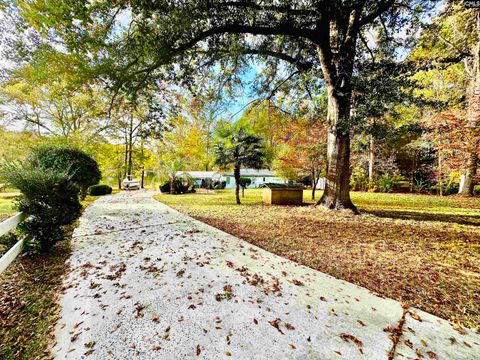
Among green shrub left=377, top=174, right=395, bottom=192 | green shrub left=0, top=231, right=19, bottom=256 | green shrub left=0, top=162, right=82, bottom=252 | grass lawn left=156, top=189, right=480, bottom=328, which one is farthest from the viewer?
green shrub left=377, top=174, right=395, bottom=192

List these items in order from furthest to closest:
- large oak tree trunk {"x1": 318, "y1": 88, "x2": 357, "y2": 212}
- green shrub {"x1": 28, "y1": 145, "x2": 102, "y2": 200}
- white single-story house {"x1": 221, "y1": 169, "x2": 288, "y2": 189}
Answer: white single-story house {"x1": 221, "y1": 169, "x2": 288, "y2": 189} → green shrub {"x1": 28, "y1": 145, "x2": 102, "y2": 200} → large oak tree trunk {"x1": 318, "y1": 88, "x2": 357, "y2": 212}

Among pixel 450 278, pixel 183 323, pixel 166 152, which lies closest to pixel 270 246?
pixel 183 323

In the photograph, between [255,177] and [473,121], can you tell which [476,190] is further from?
[255,177]

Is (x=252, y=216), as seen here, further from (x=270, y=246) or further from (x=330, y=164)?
(x=330, y=164)

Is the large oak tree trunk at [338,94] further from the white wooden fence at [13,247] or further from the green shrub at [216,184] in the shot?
the green shrub at [216,184]

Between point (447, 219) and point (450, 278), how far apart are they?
5105 millimetres

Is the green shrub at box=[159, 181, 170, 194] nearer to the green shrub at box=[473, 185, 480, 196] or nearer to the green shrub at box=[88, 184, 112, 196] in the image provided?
the green shrub at box=[88, 184, 112, 196]

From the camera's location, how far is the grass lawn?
95.7 inches

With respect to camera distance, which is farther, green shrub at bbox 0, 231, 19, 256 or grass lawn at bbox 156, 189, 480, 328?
green shrub at bbox 0, 231, 19, 256

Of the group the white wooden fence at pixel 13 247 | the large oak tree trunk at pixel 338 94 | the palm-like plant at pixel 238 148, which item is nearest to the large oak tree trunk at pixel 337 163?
the large oak tree trunk at pixel 338 94

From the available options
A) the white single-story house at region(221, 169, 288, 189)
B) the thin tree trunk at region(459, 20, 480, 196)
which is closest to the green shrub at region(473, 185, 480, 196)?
the thin tree trunk at region(459, 20, 480, 196)

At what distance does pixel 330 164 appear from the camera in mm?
7047

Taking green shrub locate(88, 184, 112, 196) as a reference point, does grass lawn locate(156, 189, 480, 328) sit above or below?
below

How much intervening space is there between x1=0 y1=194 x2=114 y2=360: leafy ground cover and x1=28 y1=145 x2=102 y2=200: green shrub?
5.00 m
